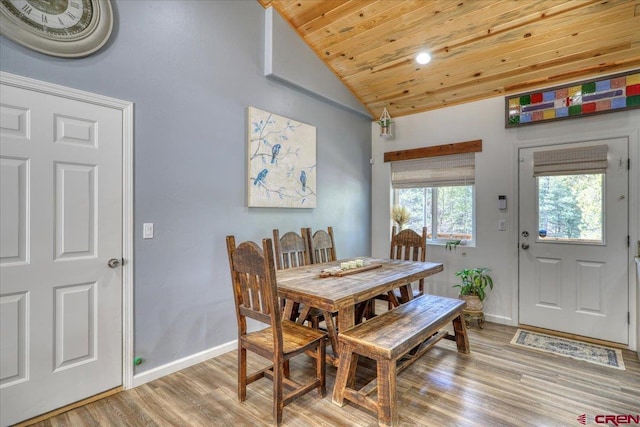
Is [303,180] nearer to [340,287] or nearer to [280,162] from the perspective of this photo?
[280,162]

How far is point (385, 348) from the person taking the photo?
1.82 meters

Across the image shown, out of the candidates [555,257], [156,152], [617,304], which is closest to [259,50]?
[156,152]

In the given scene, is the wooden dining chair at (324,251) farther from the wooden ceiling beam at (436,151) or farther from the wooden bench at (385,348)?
the wooden ceiling beam at (436,151)

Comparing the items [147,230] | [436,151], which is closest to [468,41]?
[436,151]

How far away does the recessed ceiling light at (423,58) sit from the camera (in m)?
3.30

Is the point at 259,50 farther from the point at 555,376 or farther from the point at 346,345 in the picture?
the point at 555,376

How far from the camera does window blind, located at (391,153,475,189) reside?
3910 millimetres

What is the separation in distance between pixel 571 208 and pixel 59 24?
14.8ft

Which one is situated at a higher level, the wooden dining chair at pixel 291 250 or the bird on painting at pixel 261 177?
the bird on painting at pixel 261 177

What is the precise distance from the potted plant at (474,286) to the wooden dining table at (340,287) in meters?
0.89

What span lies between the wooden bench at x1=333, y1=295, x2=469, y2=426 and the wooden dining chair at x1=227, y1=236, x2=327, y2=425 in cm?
18

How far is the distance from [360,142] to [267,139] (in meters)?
1.77

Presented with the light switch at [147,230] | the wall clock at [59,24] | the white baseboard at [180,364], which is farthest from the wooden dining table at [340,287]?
the wall clock at [59,24]

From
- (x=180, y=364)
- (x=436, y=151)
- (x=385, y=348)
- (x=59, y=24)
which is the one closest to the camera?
(x=385, y=348)
